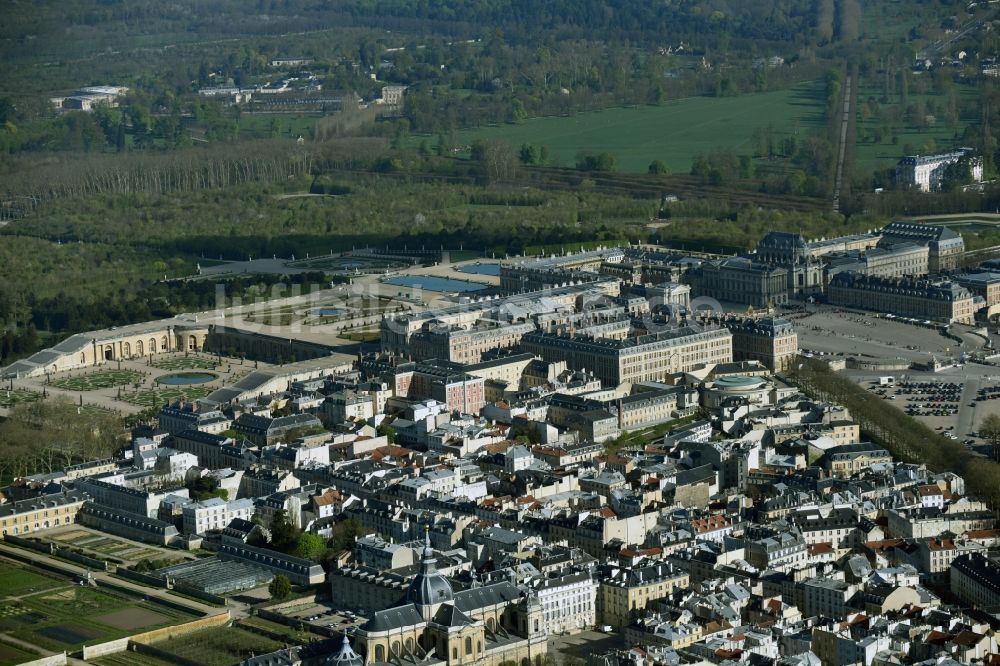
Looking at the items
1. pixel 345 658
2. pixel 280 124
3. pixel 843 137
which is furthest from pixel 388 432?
pixel 280 124

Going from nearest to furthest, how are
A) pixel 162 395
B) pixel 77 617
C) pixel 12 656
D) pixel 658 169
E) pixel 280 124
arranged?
pixel 12 656, pixel 77 617, pixel 162 395, pixel 658 169, pixel 280 124

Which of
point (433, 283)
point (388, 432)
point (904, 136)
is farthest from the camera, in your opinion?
point (904, 136)

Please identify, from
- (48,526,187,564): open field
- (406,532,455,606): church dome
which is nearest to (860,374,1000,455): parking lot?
(406,532,455,606): church dome

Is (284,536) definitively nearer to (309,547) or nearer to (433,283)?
(309,547)

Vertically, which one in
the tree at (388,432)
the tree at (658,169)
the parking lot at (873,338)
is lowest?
the parking lot at (873,338)

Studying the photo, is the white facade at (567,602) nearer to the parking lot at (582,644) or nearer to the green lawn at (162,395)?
the parking lot at (582,644)

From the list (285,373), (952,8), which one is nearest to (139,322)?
(285,373)

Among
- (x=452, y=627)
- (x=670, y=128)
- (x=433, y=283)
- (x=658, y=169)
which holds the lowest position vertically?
(x=433, y=283)

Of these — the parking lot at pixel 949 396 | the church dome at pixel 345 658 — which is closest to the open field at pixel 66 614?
the church dome at pixel 345 658
